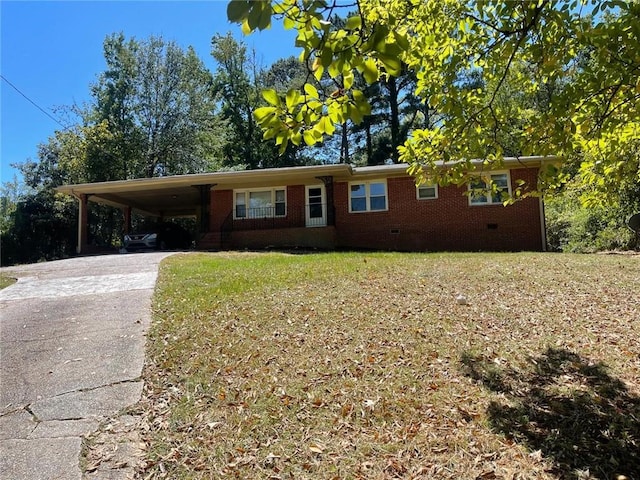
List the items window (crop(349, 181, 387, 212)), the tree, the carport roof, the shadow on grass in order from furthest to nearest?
1. the tree
2. window (crop(349, 181, 387, 212))
3. the carport roof
4. the shadow on grass

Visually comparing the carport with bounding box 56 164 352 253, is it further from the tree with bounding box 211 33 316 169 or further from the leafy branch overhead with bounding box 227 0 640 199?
the tree with bounding box 211 33 316 169

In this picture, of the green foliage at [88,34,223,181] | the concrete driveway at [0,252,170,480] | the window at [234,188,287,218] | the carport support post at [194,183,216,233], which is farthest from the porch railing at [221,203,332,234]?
the green foliage at [88,34,223,181]

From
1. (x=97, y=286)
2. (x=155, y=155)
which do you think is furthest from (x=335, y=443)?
(x=155, y=155)

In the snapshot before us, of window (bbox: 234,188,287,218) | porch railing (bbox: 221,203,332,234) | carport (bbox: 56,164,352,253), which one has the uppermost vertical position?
carport (bbox: 56,164,352,253)

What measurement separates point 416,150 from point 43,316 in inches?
226

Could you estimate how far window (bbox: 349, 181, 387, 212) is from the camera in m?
16.3

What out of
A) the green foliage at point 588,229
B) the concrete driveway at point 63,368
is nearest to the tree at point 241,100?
the green foliage at point 588,229

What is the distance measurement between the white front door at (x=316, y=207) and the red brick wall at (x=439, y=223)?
0.60m

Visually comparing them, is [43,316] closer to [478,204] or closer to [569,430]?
[569,430]

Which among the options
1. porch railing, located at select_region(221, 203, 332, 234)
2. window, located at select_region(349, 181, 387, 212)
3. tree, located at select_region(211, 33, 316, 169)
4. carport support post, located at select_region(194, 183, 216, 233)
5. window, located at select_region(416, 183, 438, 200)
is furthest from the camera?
tree, located at select_region(211, 33, 316, 169)

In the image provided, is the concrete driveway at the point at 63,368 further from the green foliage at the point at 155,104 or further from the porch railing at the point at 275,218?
the green foliage at the point at 155,104

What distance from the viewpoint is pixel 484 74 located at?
4.79 metres

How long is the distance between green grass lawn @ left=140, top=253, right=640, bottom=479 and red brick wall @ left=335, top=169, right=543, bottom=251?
8405 millimetres

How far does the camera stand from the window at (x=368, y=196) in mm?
16294
